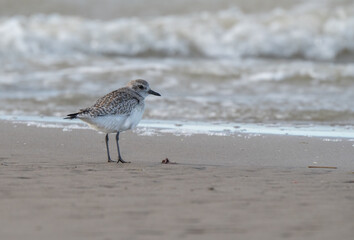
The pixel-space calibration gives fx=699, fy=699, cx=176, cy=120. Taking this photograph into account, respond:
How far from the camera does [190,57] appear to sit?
657 inches

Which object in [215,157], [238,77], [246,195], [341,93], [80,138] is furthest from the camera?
[238,77]

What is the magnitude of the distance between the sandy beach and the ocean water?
2.53 meters

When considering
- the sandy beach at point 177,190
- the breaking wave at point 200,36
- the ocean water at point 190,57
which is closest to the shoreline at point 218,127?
the ocean water at point 190,57

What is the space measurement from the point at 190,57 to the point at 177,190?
12.3m

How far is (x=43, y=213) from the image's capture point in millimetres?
3811

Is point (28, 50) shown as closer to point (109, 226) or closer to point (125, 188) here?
point (125, 188)

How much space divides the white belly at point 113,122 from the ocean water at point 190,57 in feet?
8.99

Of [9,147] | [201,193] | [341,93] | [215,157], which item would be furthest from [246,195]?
[341,93]

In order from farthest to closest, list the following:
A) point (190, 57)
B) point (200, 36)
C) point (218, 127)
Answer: point (200, 36), point (190, 57), point (218, 127)

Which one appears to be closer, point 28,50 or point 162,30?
point 28,50

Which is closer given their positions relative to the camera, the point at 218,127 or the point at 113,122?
the point at 113,122

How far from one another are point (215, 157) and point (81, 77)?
720cm

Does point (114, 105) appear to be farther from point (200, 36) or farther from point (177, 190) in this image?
point (200, 36)

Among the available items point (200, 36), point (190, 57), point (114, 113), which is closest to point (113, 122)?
point (114, 113)
